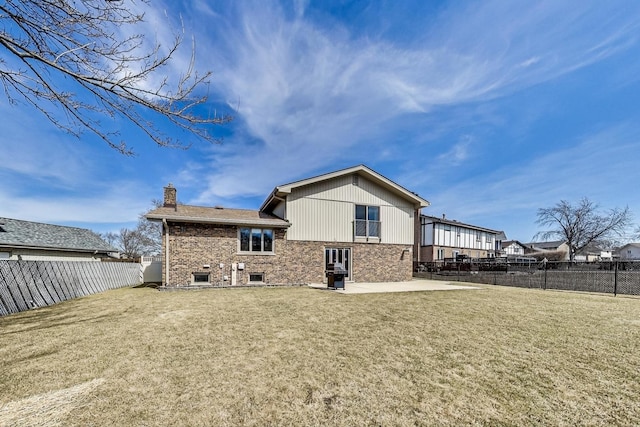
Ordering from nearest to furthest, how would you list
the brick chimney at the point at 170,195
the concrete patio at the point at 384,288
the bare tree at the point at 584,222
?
the concrete patio at the point at 384,288 → the brick chimney at the point at 170,195 → the bare tree at the point at 584,222

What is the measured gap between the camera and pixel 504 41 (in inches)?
360

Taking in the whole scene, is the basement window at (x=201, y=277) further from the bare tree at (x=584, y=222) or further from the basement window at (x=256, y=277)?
the bare tree at (x=584, y=222)

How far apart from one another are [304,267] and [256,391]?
11275 millimetres

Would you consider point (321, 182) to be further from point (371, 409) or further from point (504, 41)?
point (371, 409)

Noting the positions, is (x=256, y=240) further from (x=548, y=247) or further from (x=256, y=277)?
(x=548, y=247)

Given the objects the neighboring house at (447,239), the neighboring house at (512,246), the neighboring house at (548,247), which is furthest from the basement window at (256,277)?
the neighboring house at (548,247)

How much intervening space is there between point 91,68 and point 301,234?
10987mm

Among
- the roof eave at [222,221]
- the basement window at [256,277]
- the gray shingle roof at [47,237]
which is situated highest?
the roof eave at [222,221]

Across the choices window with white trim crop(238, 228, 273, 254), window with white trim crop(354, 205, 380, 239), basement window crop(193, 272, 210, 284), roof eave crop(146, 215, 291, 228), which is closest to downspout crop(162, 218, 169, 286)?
roof eave crop(146, 215, 291, 228)

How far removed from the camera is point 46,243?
710 inches

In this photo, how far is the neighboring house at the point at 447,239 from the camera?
1139 inches

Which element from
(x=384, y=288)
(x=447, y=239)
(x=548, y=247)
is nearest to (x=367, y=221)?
(x=384, y=288)

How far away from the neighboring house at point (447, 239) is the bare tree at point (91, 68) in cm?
2846

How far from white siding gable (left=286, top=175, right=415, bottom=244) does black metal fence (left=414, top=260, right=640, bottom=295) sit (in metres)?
4.55
